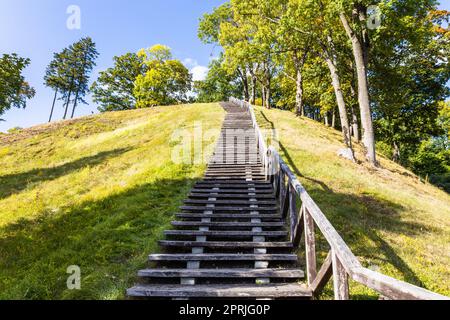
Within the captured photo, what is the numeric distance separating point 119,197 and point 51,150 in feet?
44.5

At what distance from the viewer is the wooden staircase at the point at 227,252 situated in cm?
495

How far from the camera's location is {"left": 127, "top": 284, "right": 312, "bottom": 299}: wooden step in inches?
189

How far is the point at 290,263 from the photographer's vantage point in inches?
235

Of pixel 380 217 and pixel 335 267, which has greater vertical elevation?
pixel 335 267

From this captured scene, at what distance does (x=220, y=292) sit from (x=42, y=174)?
1388 centimetres

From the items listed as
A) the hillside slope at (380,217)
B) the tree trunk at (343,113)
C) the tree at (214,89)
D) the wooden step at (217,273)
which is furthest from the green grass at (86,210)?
the tree at (214,89)

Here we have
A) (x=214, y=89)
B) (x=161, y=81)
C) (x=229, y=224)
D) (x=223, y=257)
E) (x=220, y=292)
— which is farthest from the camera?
(x=214, y=89)

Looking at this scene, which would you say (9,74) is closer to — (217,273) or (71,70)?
(217,273)

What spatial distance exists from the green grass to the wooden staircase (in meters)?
0.50

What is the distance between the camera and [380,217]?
8930mm

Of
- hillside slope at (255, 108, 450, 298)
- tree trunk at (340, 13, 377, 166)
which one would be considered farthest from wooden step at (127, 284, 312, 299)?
tree trunk at (340, 13, 377, 166)

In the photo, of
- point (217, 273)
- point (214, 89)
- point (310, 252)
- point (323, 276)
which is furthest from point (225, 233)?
point (214, 89)

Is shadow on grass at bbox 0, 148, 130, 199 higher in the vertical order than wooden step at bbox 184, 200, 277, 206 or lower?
higher

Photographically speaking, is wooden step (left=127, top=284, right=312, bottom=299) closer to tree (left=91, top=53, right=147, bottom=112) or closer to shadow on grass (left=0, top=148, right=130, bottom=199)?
shadow on grass (left=0, top=148, right=130, bottom=199)
